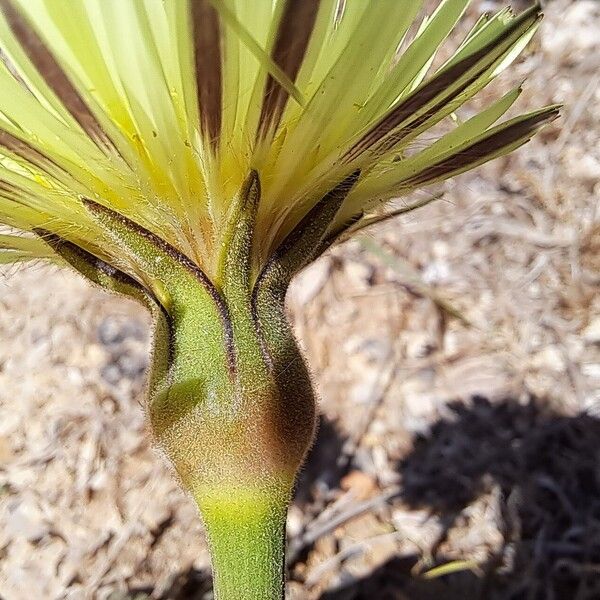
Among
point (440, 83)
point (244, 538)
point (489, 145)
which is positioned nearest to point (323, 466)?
point (244, 538)

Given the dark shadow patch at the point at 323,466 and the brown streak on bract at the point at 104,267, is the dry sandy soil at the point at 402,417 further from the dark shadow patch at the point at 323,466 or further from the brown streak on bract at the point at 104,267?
the brown streak on bract at the point at 104,267

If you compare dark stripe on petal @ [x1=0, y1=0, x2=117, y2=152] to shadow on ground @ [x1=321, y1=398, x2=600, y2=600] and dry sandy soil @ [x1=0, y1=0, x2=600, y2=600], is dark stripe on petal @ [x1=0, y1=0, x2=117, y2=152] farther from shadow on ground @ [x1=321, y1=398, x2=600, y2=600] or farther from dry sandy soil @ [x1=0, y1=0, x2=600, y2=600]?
shadow on ground @ [x1=321, y1=398, x2=600, y2=600]

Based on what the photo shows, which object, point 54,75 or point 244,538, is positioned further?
point 244,538

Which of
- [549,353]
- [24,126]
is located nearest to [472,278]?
[549,353]

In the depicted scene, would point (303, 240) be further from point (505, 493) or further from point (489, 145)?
point (505, 493)

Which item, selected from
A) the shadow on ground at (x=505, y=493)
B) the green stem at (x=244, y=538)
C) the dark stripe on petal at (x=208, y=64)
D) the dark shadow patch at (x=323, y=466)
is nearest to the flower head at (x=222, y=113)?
the dark stripe on petal at (x=208, y=64)

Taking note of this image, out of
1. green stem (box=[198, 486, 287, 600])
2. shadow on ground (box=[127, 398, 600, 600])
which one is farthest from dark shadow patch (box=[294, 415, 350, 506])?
green stem (box=[198, 486, 287, 600])

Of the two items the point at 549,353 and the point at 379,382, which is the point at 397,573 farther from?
the point at 549,353
